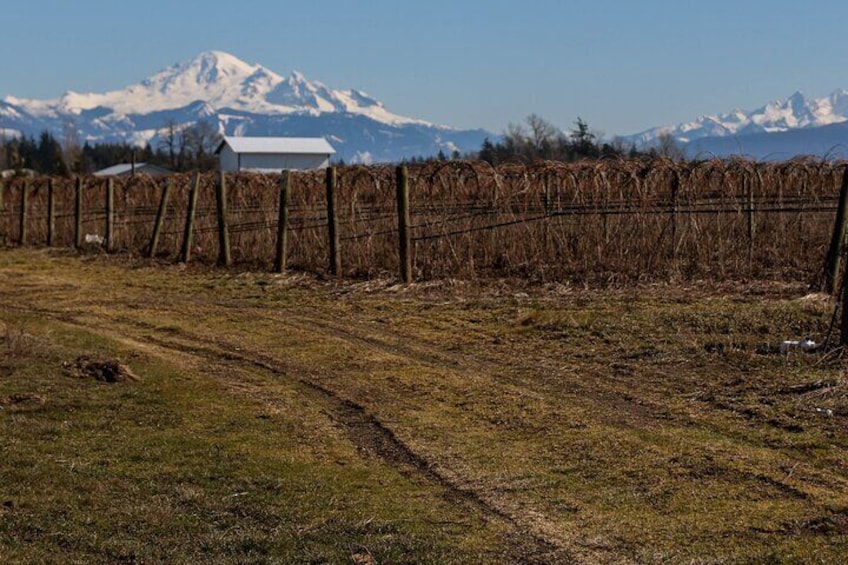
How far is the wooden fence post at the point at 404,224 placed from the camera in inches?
653

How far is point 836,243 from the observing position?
511 inches

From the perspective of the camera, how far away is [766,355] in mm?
10141

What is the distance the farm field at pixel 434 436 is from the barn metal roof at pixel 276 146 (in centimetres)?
9932

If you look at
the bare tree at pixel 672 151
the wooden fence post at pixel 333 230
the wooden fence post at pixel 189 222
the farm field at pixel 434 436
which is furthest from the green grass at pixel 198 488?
the bare tree at pixel 672 151

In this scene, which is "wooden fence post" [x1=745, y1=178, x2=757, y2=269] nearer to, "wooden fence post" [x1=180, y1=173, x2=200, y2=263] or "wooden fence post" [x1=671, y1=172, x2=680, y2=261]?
"wooden fence post" [x1=671, y1=172, x2=680, y2=261]

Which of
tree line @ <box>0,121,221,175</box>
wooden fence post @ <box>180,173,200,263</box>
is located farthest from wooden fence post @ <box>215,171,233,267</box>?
tree line @ <box>0,121,221,175</box>

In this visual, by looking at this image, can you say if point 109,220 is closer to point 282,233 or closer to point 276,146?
point 282,233

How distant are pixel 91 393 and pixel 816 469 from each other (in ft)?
20.5

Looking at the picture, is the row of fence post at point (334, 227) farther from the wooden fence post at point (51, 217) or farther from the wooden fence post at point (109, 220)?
the wooden fence post at point (51, 217)

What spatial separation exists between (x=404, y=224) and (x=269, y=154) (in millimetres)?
97574

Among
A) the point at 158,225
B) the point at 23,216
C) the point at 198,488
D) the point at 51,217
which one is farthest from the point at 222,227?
the point at 198,488

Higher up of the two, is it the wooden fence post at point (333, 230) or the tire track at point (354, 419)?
the wooden fence post at point (333, 230)

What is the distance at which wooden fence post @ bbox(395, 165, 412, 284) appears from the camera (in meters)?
16.6

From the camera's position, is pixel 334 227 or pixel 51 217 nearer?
pixel 334 227
